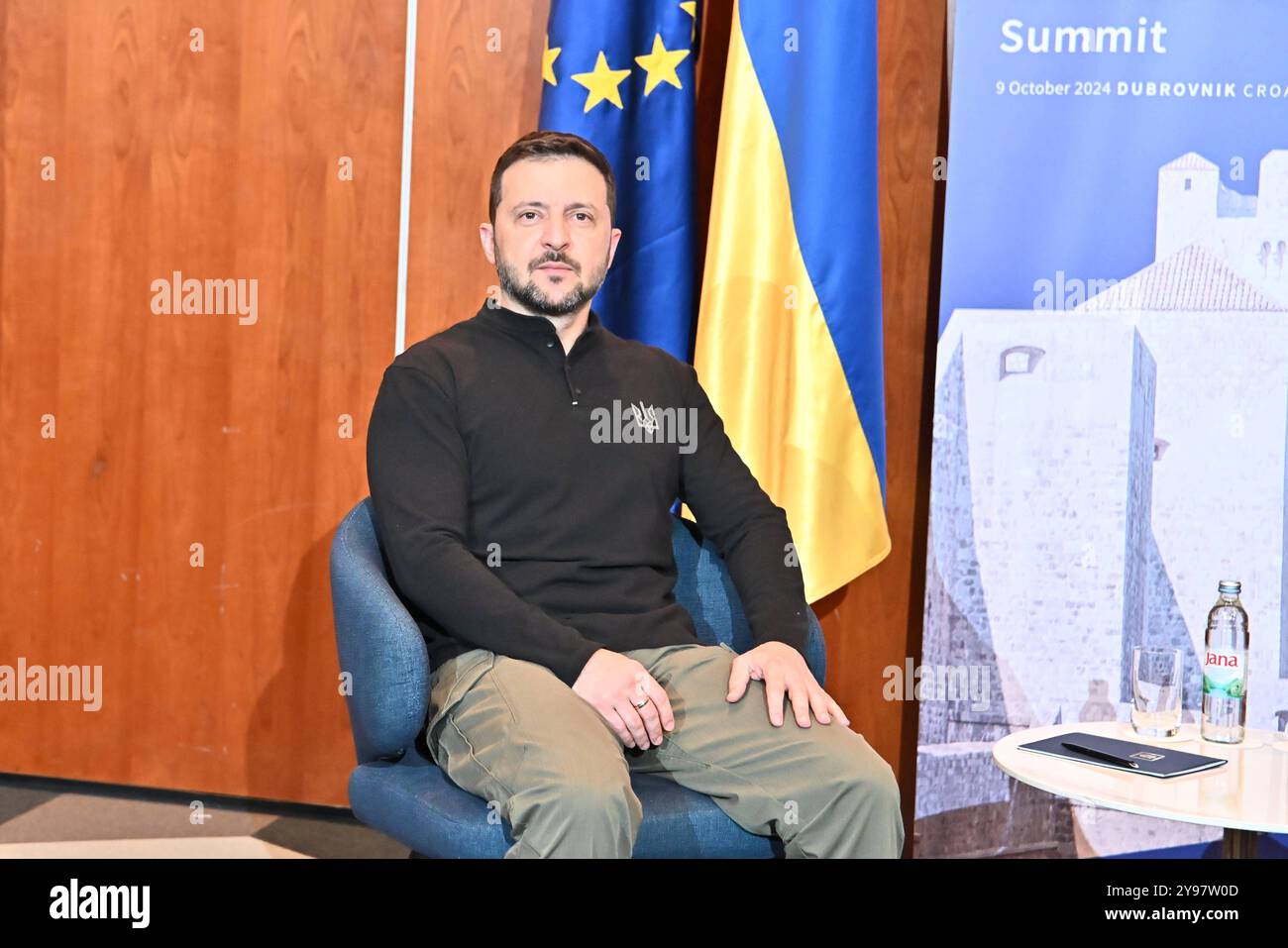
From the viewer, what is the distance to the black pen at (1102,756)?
1861mm

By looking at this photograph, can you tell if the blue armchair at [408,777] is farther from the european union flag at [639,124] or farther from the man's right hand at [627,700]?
the european union flag at [639,124]

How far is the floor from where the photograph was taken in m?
2.87

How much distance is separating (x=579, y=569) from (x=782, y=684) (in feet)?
1.25

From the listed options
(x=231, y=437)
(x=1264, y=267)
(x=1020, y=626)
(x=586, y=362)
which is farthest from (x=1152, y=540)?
(x=231, y=437)

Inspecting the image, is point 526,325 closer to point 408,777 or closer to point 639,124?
point 408,777

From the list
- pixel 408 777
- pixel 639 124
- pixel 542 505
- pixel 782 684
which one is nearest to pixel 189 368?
pixel 639 124

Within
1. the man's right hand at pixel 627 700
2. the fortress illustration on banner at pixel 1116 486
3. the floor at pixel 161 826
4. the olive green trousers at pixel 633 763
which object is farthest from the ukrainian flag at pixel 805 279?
the floor at pixel 161 826

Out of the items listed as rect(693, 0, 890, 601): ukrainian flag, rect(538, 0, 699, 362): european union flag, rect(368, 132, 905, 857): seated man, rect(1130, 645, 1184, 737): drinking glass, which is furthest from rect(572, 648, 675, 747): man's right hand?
rect(538, 0, 699, 362): european union flag

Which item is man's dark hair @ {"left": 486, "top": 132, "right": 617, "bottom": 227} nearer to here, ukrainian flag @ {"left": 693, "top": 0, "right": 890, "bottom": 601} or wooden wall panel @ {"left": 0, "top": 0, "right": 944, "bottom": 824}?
ukrainian flag @ {"left": 693, "top": 0, "right": 890, "bottom": 601}

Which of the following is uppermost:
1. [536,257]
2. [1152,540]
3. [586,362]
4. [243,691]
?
[536,257]

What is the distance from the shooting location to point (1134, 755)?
6.23ft

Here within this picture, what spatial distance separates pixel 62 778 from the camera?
10.9 ft

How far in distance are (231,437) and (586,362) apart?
55.8 inches
